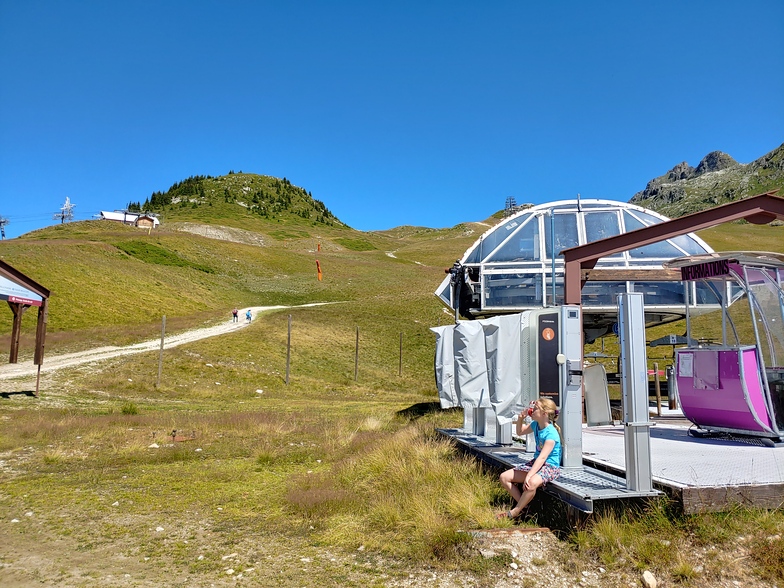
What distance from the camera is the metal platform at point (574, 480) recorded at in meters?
5.61

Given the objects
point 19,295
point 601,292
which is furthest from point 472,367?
point 19,295

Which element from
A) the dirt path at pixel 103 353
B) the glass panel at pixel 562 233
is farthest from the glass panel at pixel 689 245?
the dirt path at pixel 103 353

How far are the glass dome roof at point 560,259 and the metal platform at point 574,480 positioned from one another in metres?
6.64

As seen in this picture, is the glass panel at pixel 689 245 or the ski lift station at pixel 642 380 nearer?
the ski lift station at pixel 642 380

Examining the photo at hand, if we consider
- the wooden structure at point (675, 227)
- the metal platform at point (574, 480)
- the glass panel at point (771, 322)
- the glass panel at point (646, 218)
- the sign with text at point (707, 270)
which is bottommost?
the metal platform at point (574, 480)

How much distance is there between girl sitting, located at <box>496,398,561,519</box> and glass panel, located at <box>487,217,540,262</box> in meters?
9.13

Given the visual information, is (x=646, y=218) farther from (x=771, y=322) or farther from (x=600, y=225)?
(x=771, y=322)

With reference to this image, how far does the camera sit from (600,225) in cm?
1543

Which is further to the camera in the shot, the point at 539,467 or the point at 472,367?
the point at 472,367

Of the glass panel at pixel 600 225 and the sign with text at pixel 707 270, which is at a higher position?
the glass panel at pixel 600 225

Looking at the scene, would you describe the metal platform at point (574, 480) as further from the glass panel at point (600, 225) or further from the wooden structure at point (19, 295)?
the wooden structure at point (19, 295)

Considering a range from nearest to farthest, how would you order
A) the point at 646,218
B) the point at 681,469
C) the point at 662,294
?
the point at 681,469 → the point at 662,294 → the point at 646,218

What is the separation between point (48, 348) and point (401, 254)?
3574 inches

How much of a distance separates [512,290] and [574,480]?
30.5 feet
